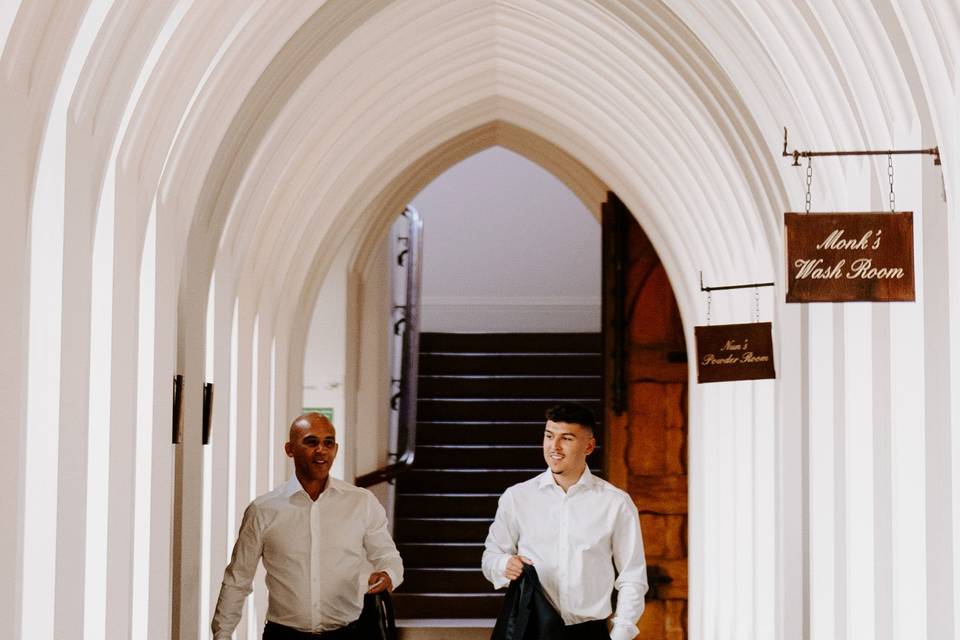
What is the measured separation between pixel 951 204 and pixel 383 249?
1033 centimetres

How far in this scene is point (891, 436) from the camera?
5.42m

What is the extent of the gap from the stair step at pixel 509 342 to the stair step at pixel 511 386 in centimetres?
61

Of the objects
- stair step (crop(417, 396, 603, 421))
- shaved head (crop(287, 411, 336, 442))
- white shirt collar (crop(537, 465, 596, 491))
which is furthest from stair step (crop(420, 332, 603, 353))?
shaved head (crop(287, 411, 336, 442))

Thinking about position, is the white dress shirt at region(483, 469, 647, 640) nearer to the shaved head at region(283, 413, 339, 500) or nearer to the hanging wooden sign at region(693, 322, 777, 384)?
the shaved head at region(283, 413, 339, 500)

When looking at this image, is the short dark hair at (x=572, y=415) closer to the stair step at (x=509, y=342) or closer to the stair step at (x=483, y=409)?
the stair step at (x=483, y=409)

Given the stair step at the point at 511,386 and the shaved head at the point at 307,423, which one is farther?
the stair step at the point at 511,386

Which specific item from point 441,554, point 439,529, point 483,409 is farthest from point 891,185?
point 483,409

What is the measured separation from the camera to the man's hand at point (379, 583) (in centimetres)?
602

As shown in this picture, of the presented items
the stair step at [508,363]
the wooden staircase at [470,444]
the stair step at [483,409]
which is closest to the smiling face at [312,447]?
the wooden staircase at [470,444]

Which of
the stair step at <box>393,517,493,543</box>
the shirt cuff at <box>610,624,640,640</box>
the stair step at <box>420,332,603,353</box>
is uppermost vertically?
the stair step at <box>420,332,603,353</box>

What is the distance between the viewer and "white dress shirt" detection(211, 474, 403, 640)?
6109mm

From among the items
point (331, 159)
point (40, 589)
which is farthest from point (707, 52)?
point (40, 589)

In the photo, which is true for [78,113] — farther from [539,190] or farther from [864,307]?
[539,190]

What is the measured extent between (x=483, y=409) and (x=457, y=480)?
1419mm
